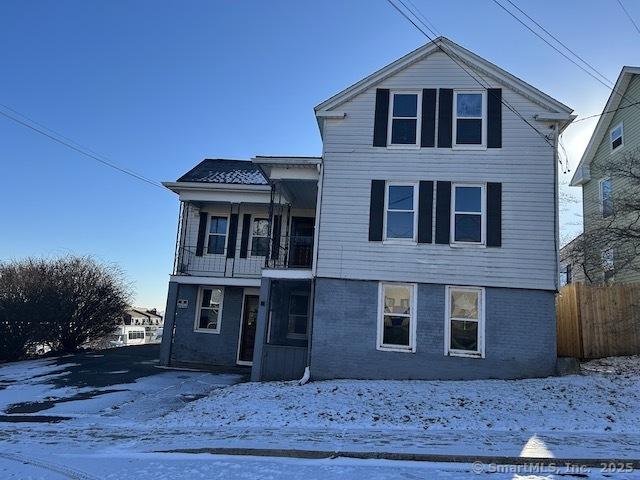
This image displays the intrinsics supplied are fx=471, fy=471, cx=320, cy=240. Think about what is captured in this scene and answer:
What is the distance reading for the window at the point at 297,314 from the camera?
15.4 metres

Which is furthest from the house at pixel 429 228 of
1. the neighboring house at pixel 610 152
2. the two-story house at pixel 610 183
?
the neighboring house at pixel 610 152

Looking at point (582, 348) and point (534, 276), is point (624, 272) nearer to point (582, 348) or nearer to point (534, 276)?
point (582, 348)

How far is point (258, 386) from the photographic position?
11758mm

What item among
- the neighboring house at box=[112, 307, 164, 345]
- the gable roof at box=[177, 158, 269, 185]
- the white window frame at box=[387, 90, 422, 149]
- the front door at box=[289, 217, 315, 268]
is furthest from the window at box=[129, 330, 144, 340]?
the white window frame at box=[387, 90, 422, 149]

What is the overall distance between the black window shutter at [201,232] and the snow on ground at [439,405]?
6649 mm

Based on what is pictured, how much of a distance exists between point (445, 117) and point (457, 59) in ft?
5.85

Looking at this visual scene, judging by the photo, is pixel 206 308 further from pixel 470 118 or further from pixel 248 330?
pixel 470 118

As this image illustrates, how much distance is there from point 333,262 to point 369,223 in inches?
56.0

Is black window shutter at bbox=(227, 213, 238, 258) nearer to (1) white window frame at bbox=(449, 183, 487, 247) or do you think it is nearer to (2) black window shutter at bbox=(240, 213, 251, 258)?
(2) black window shutter at bbox=(240, 213, 251, 258)

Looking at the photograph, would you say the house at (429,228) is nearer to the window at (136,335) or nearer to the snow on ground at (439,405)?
the snow on ground at (439,405)

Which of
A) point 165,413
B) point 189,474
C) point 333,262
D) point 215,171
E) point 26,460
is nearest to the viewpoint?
point 189,474

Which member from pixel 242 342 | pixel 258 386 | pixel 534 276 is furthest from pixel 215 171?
pixel 534 276

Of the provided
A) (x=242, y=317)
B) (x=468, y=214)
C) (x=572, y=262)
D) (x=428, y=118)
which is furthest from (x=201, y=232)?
(x=572, y=262)

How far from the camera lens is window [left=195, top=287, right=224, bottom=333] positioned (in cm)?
1636
